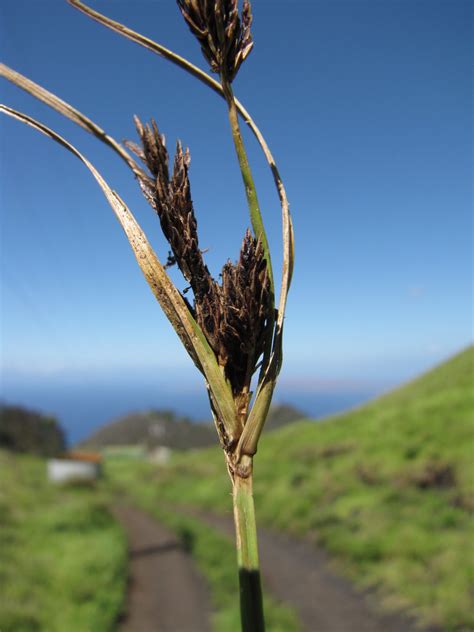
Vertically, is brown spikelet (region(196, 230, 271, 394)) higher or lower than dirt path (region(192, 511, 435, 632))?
higher

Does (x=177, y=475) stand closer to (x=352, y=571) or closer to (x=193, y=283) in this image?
(x=352, y=571)

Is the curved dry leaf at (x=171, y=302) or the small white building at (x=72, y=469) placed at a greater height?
the small white building at (x=72, y=469)

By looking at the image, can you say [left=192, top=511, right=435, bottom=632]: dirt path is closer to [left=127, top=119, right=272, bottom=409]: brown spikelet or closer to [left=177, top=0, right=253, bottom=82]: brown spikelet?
[left=127, top=119, right=272, bottom=409]: brown spikelet

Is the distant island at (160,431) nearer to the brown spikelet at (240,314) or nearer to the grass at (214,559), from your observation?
the grass at (214,559)

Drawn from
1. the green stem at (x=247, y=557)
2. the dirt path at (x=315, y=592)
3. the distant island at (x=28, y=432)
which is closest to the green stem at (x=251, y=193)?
the green stem at (x=247, y=557)

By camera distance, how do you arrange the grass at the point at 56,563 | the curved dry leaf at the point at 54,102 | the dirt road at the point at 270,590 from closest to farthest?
the curved dry leaf at the point at 54,102
the grass at the point at 56,563
the dirt road at the point at 270,590

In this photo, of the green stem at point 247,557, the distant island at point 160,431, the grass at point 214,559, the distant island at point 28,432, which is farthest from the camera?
the distant island at point 160,431

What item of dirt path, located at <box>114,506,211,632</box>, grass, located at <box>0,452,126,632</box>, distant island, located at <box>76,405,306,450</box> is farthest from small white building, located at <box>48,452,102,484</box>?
distant island, located at <box>76,405,306,450</box>

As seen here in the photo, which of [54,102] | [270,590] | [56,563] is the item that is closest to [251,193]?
[54,102]

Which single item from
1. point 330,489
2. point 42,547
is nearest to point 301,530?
point 330,489
